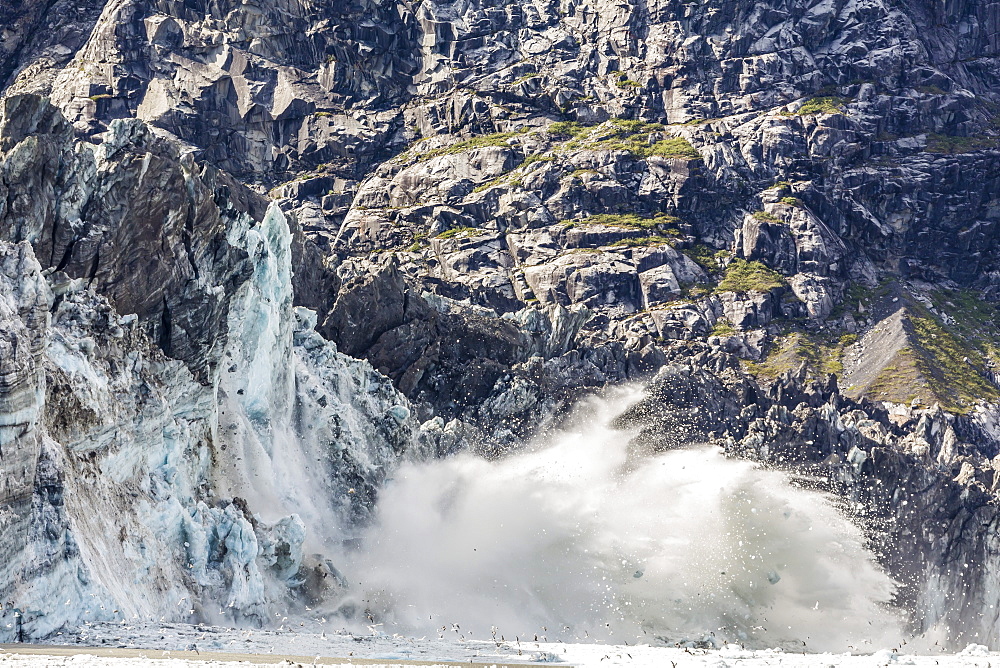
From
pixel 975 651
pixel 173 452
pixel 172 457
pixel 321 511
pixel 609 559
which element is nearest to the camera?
pixel 975 651

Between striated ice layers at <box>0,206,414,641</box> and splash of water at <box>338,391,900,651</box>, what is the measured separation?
6.10 meters

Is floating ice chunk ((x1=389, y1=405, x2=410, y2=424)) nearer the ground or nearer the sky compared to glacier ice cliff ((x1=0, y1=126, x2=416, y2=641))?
nearer the ground

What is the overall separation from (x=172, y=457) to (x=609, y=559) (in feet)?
150

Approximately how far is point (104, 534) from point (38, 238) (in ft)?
54.3

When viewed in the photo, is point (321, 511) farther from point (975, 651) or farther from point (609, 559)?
point (975, 651)

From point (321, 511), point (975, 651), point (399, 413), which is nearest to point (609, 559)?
point (399, 413)

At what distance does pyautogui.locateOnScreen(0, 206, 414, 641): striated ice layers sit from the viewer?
153 ft

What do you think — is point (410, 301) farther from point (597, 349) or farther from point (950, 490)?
point (950, 490)

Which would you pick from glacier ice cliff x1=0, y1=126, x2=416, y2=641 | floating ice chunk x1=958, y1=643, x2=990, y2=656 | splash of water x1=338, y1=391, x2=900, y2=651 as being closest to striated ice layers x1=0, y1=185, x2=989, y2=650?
glacier ice cliff x1=0, y1=126, x2=416, y2=641

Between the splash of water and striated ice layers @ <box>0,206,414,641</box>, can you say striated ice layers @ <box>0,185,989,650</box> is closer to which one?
striated ice layers @ <box>0,206,414,641</box>

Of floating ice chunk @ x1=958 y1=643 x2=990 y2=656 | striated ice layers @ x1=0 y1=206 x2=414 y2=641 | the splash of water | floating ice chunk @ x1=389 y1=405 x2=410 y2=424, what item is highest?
striated ice layers @ x1=0 y1=206 x2=414 y2=641

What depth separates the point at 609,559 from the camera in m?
96.6

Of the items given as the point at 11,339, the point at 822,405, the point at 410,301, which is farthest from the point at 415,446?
the point at 822,405

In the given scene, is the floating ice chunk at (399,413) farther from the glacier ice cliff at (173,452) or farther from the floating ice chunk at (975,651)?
the floating ice chunk at (975,651)
